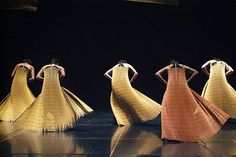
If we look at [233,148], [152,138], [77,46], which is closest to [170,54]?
[77,46]

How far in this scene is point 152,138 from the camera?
603cm

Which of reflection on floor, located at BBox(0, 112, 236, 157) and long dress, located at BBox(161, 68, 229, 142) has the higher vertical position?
long dress, located at BBox(161, 68, 229, 142)

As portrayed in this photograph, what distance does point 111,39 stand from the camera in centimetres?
1131

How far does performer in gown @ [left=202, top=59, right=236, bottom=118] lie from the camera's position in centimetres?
810

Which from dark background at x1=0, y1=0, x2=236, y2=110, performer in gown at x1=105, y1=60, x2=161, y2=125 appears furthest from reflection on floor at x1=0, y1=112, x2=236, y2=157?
dark background at x1=0, y1=0, x2=236, y2=110

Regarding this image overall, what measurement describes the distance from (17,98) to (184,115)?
397 centimetres

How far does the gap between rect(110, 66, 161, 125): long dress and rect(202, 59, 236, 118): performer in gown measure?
1086mm

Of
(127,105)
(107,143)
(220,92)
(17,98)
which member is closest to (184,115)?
(107,143)

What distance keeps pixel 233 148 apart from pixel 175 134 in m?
0.82

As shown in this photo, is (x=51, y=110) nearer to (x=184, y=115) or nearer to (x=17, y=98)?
(x=17, y=98)

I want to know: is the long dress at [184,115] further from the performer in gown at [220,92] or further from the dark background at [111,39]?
the dark background at [111,39]

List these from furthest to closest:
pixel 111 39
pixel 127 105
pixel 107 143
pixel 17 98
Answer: pixel 111 39 < pixel 17 98 < pixel 127 105 < pixel 107 143

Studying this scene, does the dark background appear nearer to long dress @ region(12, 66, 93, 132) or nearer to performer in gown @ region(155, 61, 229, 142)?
long dress @ region(12, 66, 93, 132)

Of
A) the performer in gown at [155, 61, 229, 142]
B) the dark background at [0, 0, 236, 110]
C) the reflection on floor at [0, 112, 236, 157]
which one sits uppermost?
the dark background at [0, 0, 236, 110]
